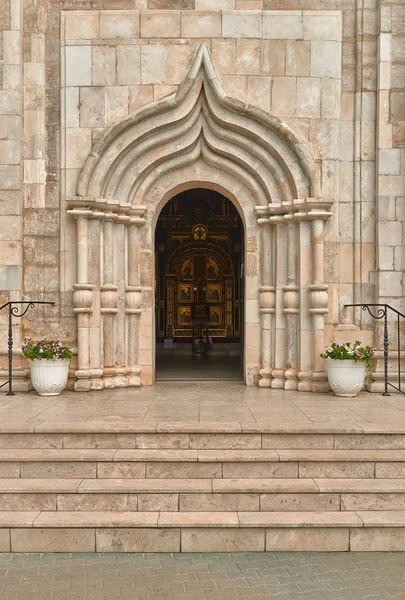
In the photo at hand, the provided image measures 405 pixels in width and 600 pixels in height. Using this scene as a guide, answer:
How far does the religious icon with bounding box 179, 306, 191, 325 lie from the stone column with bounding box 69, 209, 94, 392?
7.60m

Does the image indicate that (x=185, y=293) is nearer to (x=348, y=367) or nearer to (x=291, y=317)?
(x=291, y=317)

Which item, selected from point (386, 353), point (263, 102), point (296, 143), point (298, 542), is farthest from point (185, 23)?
point (298, 542)

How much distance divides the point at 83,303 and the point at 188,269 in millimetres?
7890

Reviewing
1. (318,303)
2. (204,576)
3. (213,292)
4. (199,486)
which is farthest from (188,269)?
(204,576)

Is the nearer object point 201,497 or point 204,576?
point 204,576

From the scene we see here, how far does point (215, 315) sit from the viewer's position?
1488 centimetres

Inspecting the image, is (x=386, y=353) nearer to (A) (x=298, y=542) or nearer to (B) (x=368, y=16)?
(A) (x=298, y=542)

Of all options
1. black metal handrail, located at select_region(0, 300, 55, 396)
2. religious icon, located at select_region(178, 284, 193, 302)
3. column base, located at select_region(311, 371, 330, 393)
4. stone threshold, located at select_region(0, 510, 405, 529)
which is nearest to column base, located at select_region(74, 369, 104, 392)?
black metal handrail, located at select_region(0, 300, 55, 396)

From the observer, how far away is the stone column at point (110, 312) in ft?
24.5

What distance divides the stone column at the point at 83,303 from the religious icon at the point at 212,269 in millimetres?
7849

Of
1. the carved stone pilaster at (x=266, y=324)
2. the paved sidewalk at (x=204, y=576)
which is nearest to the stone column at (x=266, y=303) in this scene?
the carved stone pilaster at (x=266, y=324)

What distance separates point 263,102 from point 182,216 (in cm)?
738

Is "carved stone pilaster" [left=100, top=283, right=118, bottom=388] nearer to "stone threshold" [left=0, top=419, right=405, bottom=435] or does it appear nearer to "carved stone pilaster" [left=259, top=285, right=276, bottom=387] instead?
"carved stone pilaster" [left=259, top=285, right=276, bottom=387]

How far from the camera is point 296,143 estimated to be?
7.29m
